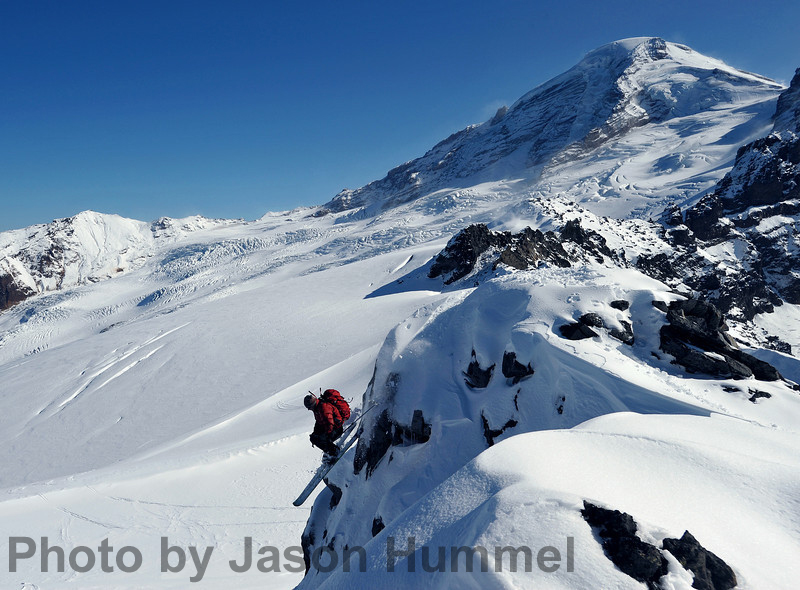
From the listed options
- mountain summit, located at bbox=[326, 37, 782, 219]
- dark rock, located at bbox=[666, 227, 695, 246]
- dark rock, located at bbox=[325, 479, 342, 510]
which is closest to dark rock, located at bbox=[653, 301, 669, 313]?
dark rock, located at bbox=[325, 479, 342, 510]

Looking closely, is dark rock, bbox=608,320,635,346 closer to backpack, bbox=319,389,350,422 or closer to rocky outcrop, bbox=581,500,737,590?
rocky outcrop, bbox=581,500,737,590

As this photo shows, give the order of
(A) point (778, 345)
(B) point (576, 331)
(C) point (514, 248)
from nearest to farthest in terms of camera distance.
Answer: (B) point (576, 331)
(C) point (514, 248)
(A) point (778, 345)

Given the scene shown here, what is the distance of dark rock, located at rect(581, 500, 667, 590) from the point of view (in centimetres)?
329

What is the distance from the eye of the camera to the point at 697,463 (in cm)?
466

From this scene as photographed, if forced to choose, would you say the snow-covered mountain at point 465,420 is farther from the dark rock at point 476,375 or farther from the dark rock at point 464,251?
the dark rock at point 464,251

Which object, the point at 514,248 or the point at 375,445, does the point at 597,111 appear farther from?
the point at 375,445

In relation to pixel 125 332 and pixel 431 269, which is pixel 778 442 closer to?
pixel 431 269

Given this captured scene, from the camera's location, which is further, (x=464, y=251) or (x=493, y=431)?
(x=464, y=251)

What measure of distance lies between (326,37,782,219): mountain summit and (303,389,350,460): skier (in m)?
94.3

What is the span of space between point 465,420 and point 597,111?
12888 centimetres

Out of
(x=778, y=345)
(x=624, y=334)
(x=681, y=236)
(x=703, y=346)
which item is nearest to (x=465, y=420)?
(x=624, y=334)

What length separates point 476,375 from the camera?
832 centimetres

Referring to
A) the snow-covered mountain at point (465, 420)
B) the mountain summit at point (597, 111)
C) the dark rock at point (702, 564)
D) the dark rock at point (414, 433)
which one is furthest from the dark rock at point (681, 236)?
the mountain summit at point (597, 111)

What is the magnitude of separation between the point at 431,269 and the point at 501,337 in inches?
1113
